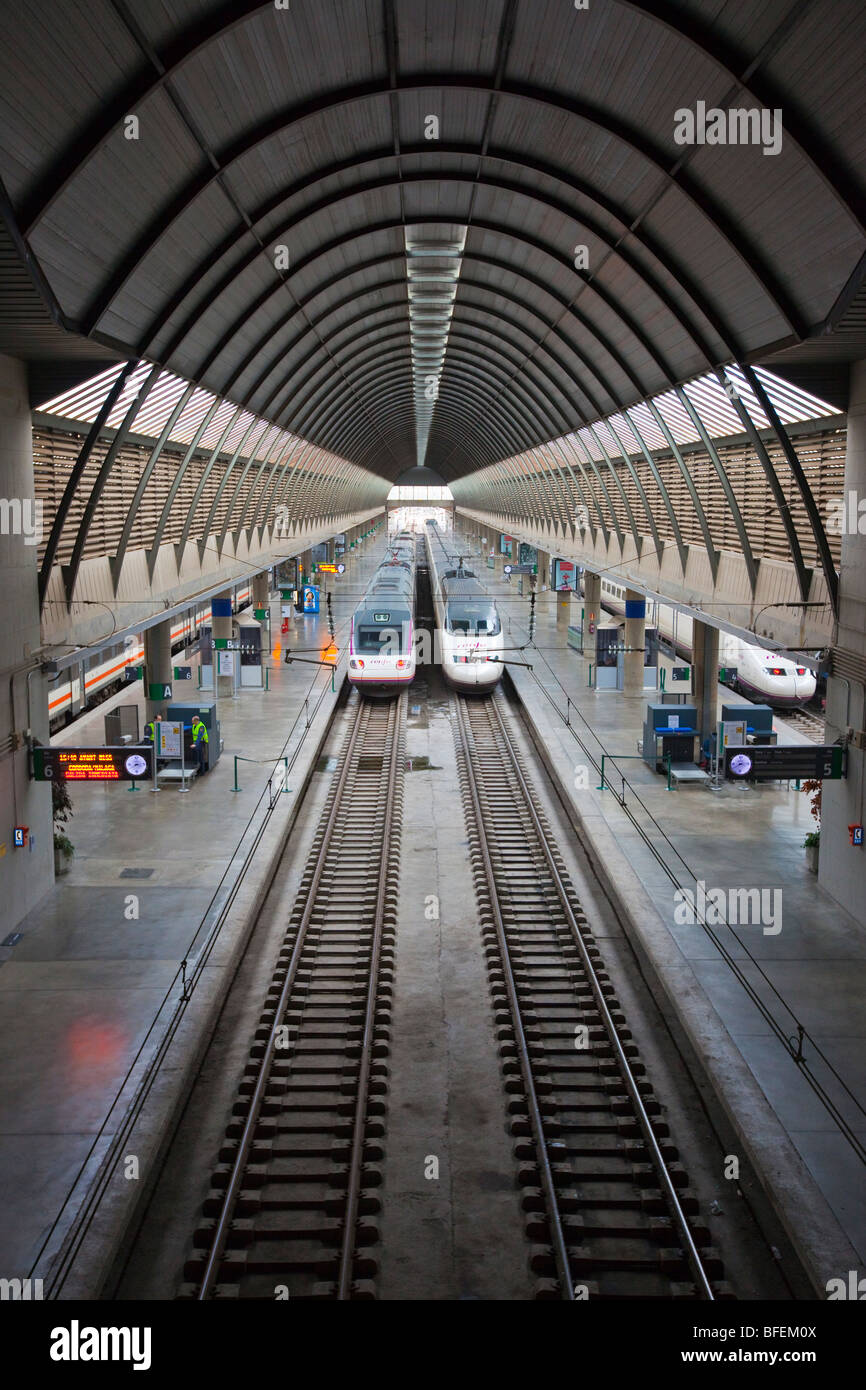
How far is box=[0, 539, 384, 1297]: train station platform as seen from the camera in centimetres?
938

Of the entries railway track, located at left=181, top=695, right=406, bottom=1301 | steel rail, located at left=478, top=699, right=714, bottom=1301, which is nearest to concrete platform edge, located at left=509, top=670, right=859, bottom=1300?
steel rail, located at left=478, top=699, right=714, bottom=1301

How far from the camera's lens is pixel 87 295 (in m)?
14.2

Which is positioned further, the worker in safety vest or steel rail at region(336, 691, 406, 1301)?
the worker in safety vest

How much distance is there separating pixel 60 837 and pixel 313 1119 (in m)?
9.06

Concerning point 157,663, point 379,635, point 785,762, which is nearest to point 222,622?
point 379,635

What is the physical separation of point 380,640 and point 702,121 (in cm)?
2077

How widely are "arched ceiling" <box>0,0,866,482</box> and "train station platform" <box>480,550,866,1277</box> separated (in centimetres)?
768

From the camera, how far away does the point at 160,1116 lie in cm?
1003

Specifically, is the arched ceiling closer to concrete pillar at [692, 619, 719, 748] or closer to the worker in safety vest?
concrete pillar at [692, 619, 719, 748]

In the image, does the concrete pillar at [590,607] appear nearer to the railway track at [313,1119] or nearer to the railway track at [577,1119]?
the railway track at [577,1119]

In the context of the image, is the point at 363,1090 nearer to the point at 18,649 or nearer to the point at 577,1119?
the point at 577,1119
